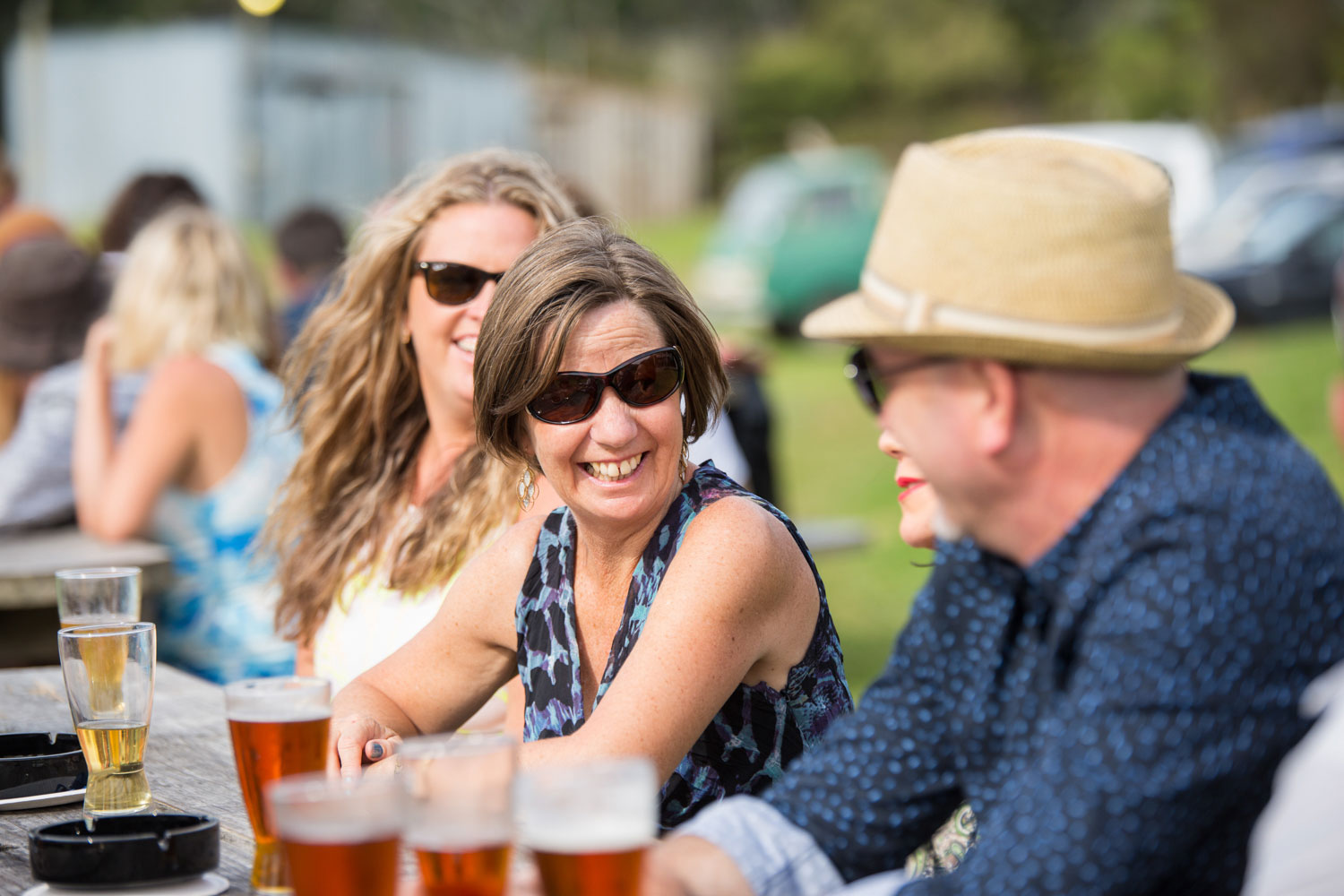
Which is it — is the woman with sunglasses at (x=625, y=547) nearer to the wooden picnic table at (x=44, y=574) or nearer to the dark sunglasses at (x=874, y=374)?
the dark sunglasses at (x=874, y=374)

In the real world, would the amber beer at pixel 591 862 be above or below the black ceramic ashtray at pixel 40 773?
above

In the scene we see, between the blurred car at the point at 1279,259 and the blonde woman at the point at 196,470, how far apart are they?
1157 cm

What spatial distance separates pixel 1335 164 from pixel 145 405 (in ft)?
47.5

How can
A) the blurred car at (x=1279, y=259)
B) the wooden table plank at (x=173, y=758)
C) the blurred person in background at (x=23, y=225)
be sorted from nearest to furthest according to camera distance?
the wooden table plank at (x=173, y=758)
the blurred person in background at (x=23, y=225)
the blurred car at (x=1279, y=259)

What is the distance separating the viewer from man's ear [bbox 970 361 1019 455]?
1.43 meters

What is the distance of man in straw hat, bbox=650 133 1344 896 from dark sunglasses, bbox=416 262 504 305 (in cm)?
149

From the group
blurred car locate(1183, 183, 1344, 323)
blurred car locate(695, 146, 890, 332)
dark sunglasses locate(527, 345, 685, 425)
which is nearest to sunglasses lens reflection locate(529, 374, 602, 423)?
dark sunglasses locate(527, 345, 685, 425)

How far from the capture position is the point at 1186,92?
1385 inches

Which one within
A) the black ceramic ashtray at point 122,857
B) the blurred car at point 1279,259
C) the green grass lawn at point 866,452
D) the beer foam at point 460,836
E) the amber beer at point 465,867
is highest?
the beer foam at point 460,836

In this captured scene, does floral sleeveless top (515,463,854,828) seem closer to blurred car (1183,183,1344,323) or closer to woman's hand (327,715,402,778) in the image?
woman's hand (327,715,402,778)

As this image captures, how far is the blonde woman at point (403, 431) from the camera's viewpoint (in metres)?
2.92

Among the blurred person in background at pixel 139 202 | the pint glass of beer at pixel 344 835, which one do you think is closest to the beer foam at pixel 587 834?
the pint glass of beer at pixel 344 835

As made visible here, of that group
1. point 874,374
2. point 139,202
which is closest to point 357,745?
point 874,374

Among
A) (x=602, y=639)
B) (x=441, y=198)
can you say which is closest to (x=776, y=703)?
(x=602, y=639)
